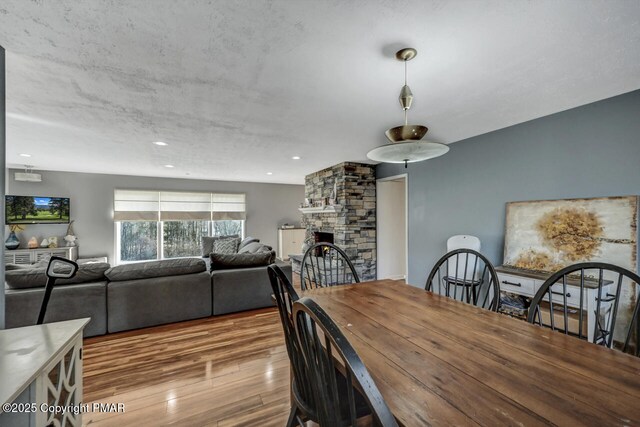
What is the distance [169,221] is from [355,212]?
4.77m

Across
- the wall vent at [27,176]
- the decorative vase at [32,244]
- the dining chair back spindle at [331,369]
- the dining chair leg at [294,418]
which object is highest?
the wall vent at [27,176]

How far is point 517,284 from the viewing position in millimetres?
2488

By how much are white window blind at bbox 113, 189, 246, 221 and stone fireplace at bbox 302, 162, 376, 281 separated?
3.13 meters

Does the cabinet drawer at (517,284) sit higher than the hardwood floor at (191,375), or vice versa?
the cabinet drawer at (517,284)

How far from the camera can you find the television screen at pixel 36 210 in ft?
16.8

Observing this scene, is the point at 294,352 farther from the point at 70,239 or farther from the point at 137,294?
the point at 70,239

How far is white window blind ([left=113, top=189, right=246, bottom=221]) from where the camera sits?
6.11 meters

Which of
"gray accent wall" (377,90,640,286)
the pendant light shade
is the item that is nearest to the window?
"gray accent wall" (377,90,640,286)

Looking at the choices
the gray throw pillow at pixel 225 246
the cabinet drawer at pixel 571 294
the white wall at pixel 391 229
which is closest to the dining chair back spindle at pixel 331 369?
the cabinet drawer at pixel 571 294

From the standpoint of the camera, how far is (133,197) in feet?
20.3

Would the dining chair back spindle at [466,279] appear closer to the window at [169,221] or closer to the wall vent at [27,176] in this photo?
the window at [169,221]

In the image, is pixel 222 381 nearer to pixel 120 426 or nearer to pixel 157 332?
pixel 120 426

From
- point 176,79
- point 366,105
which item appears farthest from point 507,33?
point 176,79

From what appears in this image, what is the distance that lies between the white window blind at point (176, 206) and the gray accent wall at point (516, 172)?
4.84 meters
